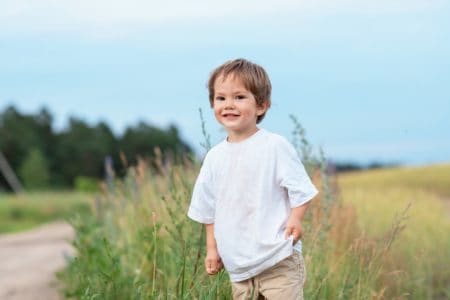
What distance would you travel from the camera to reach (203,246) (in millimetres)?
4234

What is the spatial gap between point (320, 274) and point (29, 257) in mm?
6152

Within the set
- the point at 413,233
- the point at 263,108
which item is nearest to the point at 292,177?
the point at 263,108

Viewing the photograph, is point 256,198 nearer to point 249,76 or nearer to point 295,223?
point 295,223

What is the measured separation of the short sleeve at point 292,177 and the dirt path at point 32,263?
11.7 feet

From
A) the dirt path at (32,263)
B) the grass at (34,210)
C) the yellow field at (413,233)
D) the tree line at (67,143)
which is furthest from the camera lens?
the tree line at (67,143)

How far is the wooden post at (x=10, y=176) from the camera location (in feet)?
94.6

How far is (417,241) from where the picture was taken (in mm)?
7531

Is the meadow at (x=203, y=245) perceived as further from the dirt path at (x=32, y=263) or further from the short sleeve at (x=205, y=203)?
the dirt path at (x=32, y=263)

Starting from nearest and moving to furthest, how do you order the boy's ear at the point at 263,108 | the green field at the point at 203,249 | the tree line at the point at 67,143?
1. the boy's ear at the point at 263,108
2. the green field at the point at 203,249
3. the tree line at the point at 67,143

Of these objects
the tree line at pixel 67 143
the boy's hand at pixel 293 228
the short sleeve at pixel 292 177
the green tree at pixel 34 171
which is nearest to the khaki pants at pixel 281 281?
the boy's hand at pixel 293 228

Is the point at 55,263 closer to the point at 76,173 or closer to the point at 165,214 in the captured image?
the point at 165,214

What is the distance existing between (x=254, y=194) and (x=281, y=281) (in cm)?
36

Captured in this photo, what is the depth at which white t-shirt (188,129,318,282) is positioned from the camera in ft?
10.3

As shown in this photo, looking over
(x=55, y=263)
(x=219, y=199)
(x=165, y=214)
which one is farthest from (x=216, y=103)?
(x=55, y=263)
